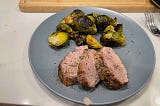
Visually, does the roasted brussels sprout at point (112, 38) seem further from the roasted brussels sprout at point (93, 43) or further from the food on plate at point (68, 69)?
the food on plate at point (68, 69)

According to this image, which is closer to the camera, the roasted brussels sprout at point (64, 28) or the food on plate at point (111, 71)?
the food on plate at point (111, 71)

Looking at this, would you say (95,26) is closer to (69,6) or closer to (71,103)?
(69,6)

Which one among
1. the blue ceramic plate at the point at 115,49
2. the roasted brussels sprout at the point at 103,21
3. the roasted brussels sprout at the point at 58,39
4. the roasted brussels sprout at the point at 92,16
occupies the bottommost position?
the blue ceramic plate at the point at 115,49

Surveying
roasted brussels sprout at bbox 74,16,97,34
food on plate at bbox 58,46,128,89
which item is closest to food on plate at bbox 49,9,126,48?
roasted brussels sprout at bbox 74,16,97,34

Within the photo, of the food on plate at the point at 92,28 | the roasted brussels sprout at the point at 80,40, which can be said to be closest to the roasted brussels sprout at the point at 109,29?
the food on plate at the point at 92,28

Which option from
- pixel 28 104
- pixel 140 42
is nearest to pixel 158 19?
pixel 140 42

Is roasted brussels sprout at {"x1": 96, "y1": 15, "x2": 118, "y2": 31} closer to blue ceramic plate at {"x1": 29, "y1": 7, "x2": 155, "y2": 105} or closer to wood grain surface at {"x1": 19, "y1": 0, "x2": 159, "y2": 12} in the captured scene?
blue ceramic plate at {"x1": 29, "y1": 7, "x2": 155, "y2": 105}
